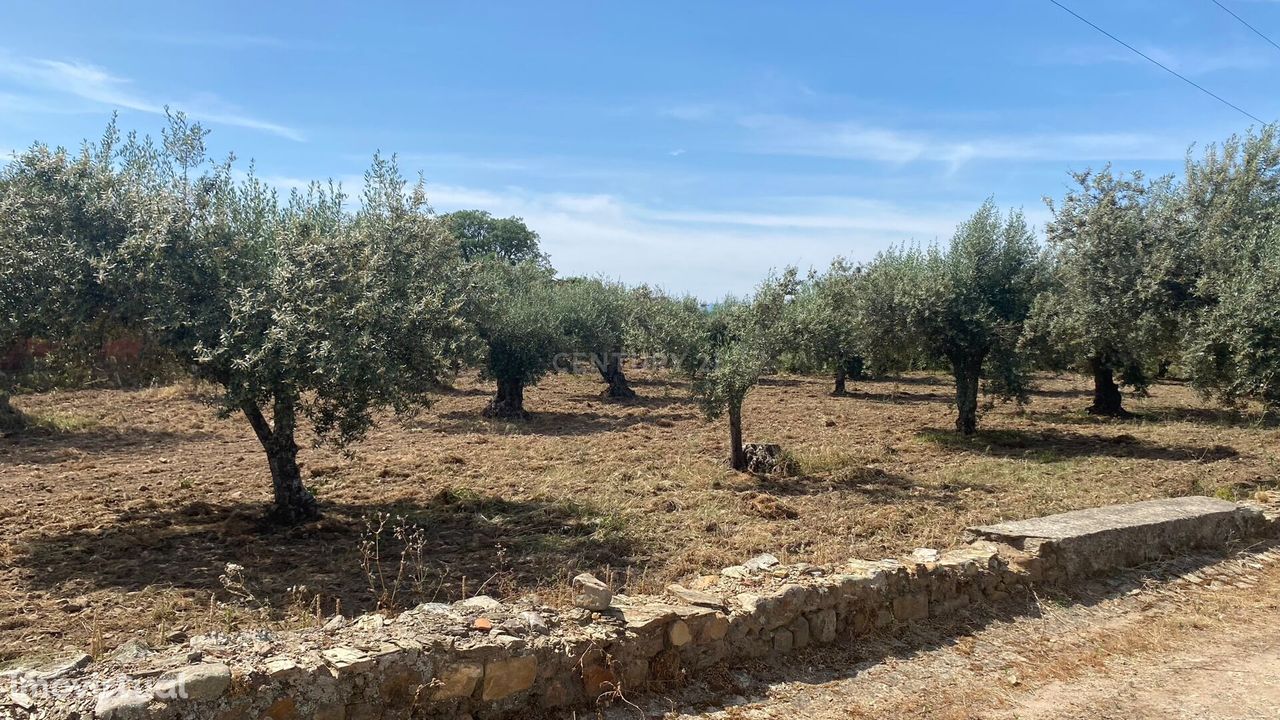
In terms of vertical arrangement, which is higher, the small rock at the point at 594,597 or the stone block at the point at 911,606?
the small rock at the point at 594,597

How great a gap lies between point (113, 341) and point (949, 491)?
11736 millimetres

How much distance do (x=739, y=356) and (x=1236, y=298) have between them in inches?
300

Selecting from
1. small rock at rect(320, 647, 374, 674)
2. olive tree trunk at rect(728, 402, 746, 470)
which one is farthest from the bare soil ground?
small rock at rect(320, 647, 374, 674)

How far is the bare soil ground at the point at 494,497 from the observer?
24.7 ft

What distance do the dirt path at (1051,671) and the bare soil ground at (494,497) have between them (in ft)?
5.02

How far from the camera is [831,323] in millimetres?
18422

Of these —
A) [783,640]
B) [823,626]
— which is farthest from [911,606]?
[783,640]

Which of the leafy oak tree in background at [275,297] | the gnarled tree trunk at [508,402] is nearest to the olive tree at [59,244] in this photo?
the leafy oak tree in background at [275,297]

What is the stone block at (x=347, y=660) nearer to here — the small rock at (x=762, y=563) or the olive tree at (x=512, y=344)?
the small rock at (x=762, y=563)

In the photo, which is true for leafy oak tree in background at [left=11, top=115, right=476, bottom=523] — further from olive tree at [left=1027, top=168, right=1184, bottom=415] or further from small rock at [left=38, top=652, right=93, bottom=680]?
olive tree at [left=1027, top=168, right=1184, bottom=415]

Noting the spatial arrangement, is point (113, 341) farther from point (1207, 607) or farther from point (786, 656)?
point (1207, 607)

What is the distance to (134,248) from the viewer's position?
8641mm

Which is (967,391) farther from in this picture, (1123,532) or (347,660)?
(347,660)

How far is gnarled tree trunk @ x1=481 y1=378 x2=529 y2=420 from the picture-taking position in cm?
2188
